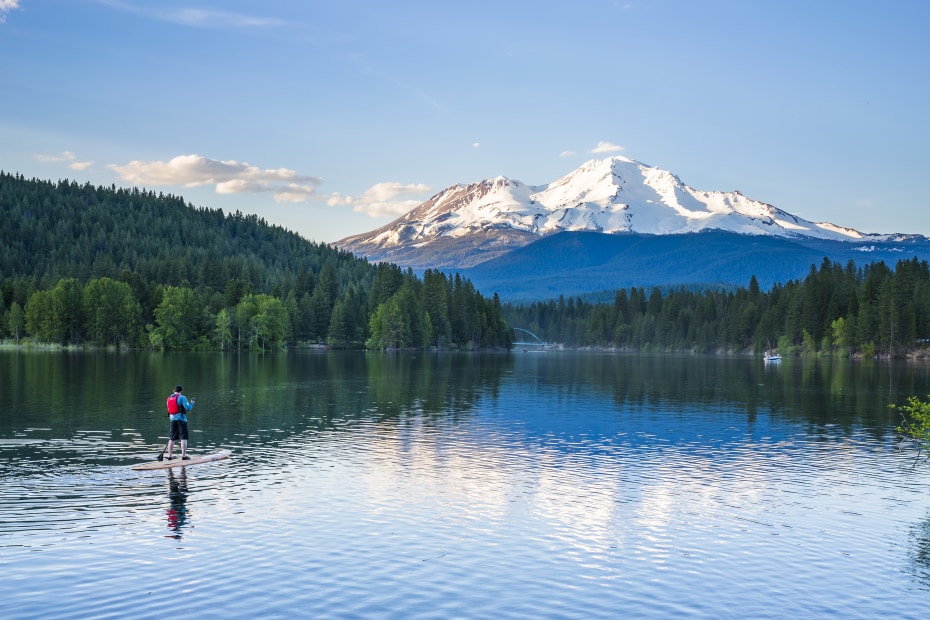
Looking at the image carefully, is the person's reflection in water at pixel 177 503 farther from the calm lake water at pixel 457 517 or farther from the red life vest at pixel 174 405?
the red life vest at pixel 174 405

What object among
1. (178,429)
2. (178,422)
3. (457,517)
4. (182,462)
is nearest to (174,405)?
(178,422)

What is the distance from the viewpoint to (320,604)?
2177 centimetres

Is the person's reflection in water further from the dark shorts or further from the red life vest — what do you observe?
the red life vest

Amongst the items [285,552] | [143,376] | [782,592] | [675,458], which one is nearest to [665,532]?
[782,592]

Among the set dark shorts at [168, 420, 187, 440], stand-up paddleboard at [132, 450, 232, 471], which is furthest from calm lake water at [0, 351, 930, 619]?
dark shorts at [168, 420, 187, 440]

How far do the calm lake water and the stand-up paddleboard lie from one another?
586 millimetres

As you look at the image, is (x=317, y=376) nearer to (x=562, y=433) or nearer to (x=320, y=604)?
(x=562, y=433)

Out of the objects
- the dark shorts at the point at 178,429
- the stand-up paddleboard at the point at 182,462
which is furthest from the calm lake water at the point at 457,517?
the dark shorts at the point at 178,429

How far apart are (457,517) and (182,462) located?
599 inches

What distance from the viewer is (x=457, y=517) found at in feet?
103

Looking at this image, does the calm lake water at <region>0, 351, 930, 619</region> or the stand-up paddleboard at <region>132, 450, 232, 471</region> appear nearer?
the calm lake water at <region>0, 351, 930, 619</region>

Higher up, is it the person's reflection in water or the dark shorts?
the dark shorts

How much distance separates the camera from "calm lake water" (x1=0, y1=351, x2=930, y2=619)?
2266 centimetres

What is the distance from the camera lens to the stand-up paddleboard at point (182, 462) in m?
38.7
